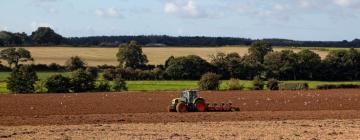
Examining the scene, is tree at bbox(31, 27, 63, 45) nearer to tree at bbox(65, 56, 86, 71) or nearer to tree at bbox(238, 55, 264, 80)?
tree at bbox(65, 56, 86, 71)

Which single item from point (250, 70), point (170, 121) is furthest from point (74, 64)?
point (170, 121)

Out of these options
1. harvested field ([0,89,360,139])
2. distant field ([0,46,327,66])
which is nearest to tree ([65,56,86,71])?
distant field ([0,46,327,66])

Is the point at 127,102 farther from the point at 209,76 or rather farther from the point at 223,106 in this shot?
the point at 209,76

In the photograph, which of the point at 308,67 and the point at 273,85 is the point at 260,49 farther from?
the point at 273,85

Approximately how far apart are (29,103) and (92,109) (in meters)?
8.10

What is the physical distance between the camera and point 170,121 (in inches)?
1355

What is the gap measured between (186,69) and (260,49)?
2555 cm

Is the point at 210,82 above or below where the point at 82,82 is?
below

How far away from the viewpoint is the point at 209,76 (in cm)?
7569

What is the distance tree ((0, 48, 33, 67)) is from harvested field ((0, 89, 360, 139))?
58.2 m

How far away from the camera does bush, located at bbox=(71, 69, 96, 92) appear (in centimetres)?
7231

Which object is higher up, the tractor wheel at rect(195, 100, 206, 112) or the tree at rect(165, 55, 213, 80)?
the tractor wheel at rect(195, 100, 206, 112)

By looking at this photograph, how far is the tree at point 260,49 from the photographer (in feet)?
370

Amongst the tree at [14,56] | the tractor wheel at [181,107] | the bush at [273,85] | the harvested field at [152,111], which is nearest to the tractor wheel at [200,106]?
the tractor wheel at [181,107]
